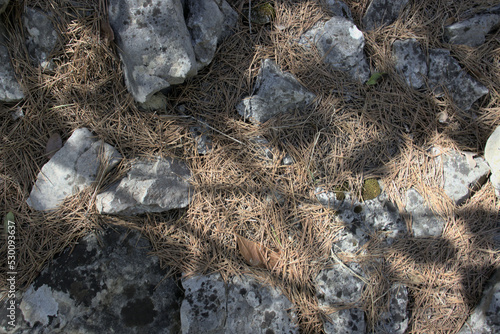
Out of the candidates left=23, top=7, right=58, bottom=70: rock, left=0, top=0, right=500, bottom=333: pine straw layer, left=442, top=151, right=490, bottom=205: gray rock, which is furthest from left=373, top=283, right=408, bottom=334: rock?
left=23, top=7, right=58, bottom=70: rock

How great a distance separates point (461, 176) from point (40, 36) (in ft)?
9.55

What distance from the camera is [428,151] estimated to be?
6.91 feet

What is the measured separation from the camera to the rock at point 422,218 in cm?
196

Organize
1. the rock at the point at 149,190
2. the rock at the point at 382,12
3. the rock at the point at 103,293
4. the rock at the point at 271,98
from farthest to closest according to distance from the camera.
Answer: the rock at the point at 382,12, the rock at the point at 271,98, the rock at the point at 149,190, the rock at the point at 103,293

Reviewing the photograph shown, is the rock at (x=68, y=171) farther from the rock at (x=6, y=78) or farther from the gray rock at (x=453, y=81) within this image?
the gray rock at (x=453, y=81)

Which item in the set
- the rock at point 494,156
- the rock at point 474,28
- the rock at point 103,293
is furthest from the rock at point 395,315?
the rock at point 474,28

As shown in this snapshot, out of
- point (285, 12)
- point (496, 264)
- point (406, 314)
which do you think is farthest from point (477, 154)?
point (285, 12)

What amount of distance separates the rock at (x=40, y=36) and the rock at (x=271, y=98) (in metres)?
1.27

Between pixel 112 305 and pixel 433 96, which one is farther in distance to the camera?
pixel 433 96

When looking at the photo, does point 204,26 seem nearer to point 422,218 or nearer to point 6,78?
point 6,78

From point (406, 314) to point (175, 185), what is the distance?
1.62m

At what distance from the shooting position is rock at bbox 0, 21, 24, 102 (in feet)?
6.38

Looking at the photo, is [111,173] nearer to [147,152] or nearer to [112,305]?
[147,152]

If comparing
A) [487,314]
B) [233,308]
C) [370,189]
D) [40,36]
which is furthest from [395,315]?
[40,36]
